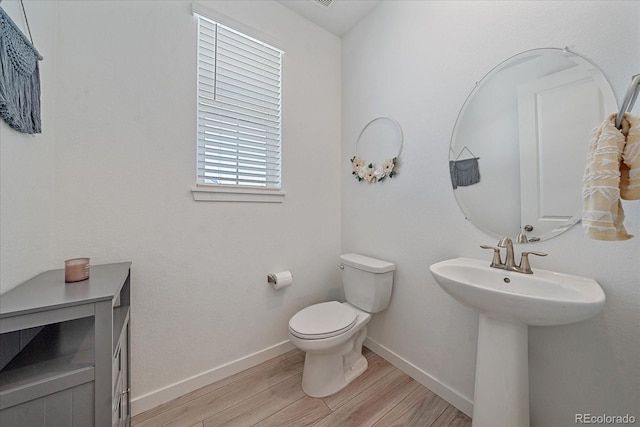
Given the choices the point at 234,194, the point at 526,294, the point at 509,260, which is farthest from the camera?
the point at 234,194

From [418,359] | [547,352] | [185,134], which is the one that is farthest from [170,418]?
[547,352]

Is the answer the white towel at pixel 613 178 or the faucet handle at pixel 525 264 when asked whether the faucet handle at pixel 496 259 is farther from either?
the white towel at pixel 613 178

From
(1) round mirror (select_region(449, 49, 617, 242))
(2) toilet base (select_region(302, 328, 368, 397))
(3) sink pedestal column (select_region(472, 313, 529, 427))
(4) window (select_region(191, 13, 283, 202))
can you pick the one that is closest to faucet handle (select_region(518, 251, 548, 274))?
(1) round mirror (select_region(449, 49, 617, 242))

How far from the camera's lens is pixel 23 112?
2.71 ft

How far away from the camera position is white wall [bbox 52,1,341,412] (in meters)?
1.13

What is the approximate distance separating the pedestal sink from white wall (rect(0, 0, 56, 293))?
1.64m

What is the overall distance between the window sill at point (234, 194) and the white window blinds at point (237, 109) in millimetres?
47

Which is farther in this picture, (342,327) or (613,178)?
(342,327)

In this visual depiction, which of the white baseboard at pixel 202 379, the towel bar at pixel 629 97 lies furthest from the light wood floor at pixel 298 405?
the towel bar at pixel 629 97

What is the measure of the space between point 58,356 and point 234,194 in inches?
41.1

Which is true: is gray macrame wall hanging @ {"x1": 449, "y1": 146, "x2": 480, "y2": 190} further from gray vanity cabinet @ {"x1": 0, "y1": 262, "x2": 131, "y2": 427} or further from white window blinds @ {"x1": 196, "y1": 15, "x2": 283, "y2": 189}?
gray vanity cabinet @ {"x1": 0, "y1": 262, "x2": 131, "y2": 427}

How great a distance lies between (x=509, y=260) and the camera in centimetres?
104

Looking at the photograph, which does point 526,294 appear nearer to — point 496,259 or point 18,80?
point 496,259

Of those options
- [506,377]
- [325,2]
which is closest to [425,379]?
[506,377]
